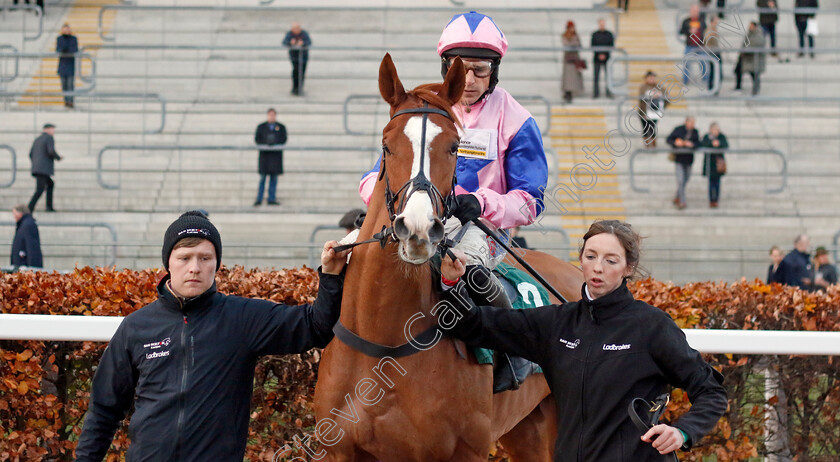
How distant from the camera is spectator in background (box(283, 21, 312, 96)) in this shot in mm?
16500

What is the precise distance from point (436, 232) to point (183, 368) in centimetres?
100

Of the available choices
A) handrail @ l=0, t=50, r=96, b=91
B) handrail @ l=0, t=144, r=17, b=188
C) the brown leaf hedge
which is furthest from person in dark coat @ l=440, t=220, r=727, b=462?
handrail @ l=0, t=50, r=96, b=91

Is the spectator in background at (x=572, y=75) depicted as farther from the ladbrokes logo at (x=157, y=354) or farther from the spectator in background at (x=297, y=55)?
the ladbrokes logo at (x=157, y=354)

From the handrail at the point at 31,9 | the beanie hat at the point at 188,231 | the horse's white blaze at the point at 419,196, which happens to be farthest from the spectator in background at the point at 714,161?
the handrail at the point at 31,9

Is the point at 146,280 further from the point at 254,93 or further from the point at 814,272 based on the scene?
the point at 254,93

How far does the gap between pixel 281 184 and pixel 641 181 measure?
565 cm

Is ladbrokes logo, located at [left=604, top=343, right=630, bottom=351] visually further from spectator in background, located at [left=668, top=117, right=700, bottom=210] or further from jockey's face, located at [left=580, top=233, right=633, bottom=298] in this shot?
spectator in background, located at [left=668, top=117, right=700, bottom=210]

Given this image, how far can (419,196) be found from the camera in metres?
3.02

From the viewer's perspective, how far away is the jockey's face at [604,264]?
309 centimetres

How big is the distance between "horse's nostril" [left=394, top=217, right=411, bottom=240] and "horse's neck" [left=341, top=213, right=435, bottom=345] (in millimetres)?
348

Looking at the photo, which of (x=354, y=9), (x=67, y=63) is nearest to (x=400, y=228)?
(x=67, y=63)

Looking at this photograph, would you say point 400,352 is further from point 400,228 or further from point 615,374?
point 615,374

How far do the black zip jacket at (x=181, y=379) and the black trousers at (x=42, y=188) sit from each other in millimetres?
11106

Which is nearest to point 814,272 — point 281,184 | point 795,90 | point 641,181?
point 641,181
